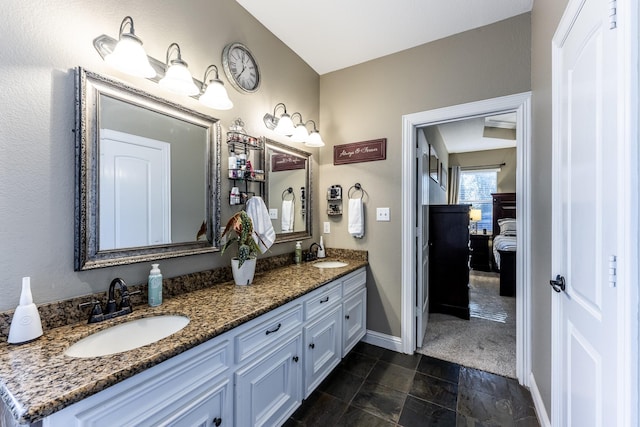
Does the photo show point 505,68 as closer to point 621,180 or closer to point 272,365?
point 621,180

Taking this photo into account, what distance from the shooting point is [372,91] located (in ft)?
8.40

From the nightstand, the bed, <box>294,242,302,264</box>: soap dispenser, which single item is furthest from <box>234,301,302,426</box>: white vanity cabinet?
the nightstand

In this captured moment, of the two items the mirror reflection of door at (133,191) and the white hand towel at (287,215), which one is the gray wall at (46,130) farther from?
the white hand towel at (287,215)

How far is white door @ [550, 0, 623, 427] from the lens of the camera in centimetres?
83

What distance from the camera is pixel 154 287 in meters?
1.33

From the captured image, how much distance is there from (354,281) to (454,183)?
16.8 feet

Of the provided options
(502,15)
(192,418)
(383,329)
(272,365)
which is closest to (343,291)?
(383,329)

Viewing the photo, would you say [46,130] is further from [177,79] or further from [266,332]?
[266,332]

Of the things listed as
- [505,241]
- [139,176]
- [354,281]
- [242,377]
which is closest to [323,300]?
[354,281]

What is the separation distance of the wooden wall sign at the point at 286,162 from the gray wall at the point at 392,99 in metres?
0.32

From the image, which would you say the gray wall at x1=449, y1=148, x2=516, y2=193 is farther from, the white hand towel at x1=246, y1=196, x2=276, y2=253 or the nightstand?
the white hand towel at x1=246, y1=196, x2=276, y2=253

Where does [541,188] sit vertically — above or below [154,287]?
above

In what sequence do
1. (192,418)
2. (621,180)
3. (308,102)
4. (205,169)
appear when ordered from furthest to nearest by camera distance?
(308,102)
(205,169)
(192,418)
(621,180)

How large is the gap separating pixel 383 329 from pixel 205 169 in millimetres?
2068
